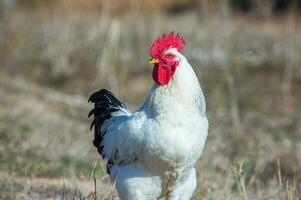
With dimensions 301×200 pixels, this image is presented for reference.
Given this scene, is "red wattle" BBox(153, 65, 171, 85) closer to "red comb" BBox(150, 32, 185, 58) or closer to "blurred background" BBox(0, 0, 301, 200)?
"red comb" BBox(150, 32, 185, 58)

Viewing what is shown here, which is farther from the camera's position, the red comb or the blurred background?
the blurred background

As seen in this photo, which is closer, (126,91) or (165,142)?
(165,142)

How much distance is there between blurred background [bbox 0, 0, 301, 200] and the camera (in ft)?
23.9

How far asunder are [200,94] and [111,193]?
1.18m

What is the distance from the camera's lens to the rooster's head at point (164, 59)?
4902 mm

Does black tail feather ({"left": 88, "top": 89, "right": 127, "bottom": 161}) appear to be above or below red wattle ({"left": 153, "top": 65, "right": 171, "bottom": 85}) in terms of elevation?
below

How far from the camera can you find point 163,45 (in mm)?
5000

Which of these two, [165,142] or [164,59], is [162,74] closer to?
[164,59]

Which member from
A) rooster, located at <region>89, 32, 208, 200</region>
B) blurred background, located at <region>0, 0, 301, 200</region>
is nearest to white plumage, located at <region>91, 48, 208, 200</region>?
rooster, located at <region>89, 32, 208, 200</region>

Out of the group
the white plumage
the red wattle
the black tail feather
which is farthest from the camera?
the black tail feather

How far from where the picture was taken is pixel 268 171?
8727 mm

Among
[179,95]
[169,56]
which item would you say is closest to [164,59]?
[169,56]

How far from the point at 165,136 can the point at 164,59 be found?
1.79 ft

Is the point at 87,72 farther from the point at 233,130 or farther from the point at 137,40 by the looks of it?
the point at 233,130
